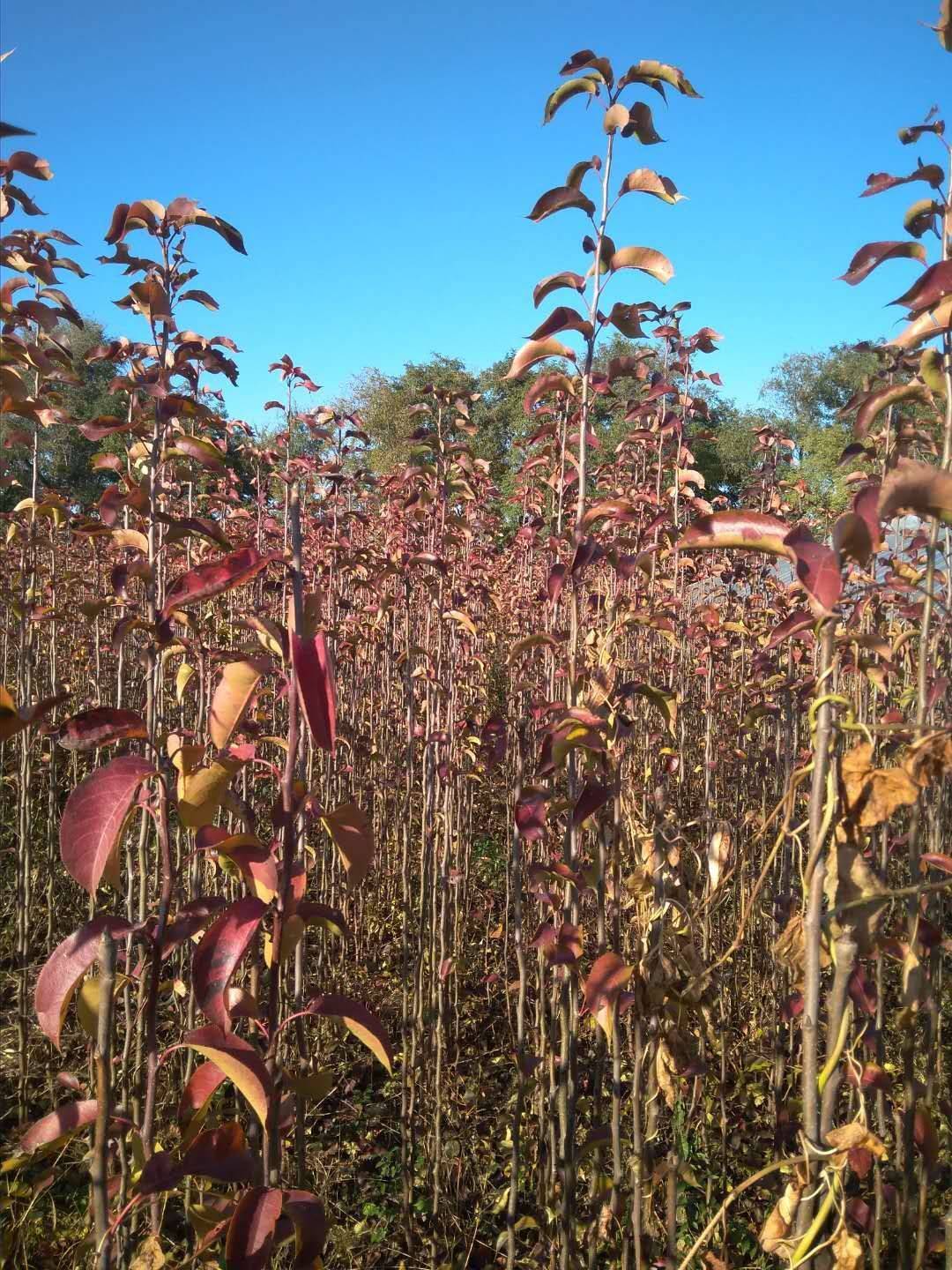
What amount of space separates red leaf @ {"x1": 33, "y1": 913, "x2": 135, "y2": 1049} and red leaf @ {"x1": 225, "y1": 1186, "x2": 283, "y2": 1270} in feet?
0.95

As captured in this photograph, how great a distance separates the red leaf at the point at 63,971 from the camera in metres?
0.92

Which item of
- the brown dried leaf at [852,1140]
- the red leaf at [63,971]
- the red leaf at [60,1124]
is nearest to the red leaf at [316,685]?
the red leaf at [63,971]

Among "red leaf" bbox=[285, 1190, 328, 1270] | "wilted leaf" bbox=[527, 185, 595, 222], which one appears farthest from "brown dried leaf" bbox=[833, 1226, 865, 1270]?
"wilted leaf" bbox=[527, 185, 595, 222]

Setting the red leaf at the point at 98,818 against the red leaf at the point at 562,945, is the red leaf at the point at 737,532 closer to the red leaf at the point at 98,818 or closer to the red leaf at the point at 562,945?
the red leaf at the point at 98,818

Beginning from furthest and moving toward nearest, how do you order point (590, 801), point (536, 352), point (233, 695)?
point (536, 352) < point (590, 801) < point (233, 695)

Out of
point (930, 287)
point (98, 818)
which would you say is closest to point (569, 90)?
point (930, 287)

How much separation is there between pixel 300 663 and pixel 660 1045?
3.19 feet

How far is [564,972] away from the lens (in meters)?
1.68

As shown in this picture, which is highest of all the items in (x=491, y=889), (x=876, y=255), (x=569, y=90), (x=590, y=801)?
(x=569, y=90)

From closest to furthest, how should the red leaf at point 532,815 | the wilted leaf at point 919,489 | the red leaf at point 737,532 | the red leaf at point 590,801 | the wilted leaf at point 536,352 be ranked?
1. the wilted leaf at point 919,489
2. the red leaf at point 737,532
3. the red leaf at point 590,801
4. the red leaf at point 532,815
5. the wilted leaf at point 536,352

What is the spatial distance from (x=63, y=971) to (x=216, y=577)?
498 millimetres

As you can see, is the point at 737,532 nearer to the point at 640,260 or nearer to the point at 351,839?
the point at 351,839

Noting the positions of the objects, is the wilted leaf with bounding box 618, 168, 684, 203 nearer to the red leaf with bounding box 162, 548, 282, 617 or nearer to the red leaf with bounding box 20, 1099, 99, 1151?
the red leaf with bounding box 162, 548, 282, 617

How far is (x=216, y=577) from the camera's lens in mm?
1021
